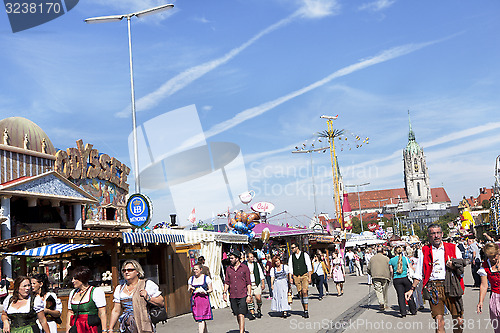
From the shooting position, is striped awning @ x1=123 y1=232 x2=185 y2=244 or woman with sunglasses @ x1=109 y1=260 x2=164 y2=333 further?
striped awning @ x1=123 y1=232 x2=185 y2=244

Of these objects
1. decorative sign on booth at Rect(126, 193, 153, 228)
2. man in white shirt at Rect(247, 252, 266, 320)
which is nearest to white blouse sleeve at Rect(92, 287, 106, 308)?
man in white shirt at Rect(247, 252, 266, 320)

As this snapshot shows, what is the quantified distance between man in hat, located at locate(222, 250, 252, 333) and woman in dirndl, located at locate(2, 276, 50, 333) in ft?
15.5

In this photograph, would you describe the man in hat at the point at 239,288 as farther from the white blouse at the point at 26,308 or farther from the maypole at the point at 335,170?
the maypole at the point at 335,170

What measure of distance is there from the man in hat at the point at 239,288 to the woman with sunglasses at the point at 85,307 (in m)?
4.44

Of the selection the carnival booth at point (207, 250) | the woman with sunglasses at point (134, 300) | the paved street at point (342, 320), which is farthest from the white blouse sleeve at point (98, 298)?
the carnival booth at point (207, 250)

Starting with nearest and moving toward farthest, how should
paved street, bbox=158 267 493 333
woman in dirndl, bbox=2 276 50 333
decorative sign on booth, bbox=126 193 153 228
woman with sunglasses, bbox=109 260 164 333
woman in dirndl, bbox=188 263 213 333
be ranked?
woman with sunglasses, bbox=109 260 164 333
woman in dirndl, bbox=2 276 50 333
woman in dirndl, bbox=188 263 213 333
paved street, bbox=158 267 493 333
decorative sign on booth, bbox=126 193 153 228

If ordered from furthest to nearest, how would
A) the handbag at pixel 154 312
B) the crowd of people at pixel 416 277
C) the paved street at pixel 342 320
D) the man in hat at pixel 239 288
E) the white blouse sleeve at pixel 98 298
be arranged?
the man in hat at pixel 239 288
the paved street at pixel 342 320
the crowd of people at pixel 416 277
the white blouse sleeve at pixel 98 298
the handbag at pixel 154 312

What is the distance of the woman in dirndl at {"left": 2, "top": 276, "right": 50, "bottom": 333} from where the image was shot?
5.85 m

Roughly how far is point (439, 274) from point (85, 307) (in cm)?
476

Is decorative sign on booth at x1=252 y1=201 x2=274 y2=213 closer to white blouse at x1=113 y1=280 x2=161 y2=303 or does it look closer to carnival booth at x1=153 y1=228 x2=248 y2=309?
carnival booth at x1=153 y1=228 x2=248 y2=309

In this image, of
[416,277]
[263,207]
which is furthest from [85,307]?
[263,207]

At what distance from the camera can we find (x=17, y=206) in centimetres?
3080

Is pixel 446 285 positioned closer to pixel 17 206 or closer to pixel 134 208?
pixel 134 208

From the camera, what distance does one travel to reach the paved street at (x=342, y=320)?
32.6 ft
